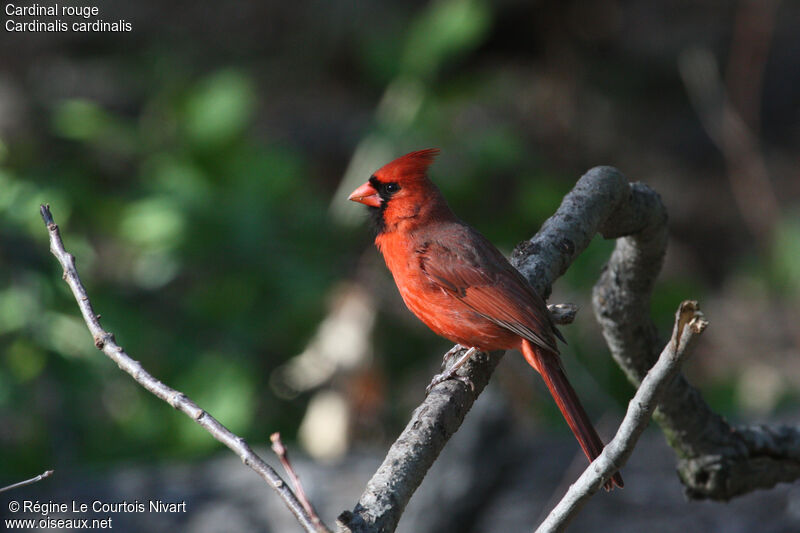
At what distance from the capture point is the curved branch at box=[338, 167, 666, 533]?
1469 mm

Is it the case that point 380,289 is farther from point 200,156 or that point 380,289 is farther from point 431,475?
point 431,475

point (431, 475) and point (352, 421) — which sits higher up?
point (352, 421)

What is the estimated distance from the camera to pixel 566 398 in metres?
2.23

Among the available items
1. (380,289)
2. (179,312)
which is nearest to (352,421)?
(380,289)

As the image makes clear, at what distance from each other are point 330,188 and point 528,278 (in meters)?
4.59

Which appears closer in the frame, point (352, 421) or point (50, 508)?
point (50, 508)

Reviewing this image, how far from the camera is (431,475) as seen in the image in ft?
11.2

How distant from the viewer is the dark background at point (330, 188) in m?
4.46

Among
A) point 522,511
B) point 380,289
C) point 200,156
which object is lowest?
point 522,511

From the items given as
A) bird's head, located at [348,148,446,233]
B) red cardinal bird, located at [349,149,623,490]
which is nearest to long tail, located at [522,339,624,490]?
red cardinal bird, located at [349,149,623,490]

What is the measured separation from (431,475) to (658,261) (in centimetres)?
131

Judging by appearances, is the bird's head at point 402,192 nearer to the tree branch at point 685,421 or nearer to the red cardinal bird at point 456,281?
the red cardinal bird at point 456,281

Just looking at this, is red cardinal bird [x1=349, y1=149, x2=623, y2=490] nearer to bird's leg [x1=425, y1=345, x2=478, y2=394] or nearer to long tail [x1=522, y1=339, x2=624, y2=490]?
long tail [x1=522, y1=339, x2=624, y2=490]

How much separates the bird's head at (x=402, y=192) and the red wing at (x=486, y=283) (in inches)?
4.7
